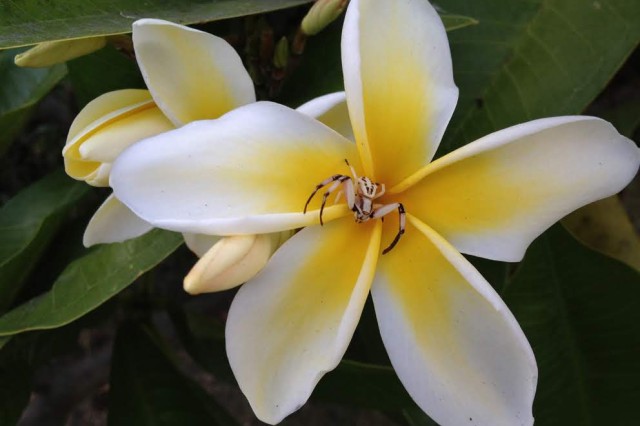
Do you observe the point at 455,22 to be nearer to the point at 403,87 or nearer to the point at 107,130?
the point at 403,87

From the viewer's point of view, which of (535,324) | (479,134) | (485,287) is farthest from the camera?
(535,324)

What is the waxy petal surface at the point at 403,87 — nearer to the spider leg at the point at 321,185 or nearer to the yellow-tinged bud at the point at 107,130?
the spider leg at the point at 321,185

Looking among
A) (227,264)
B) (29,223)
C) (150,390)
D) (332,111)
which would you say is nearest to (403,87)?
(332,111)

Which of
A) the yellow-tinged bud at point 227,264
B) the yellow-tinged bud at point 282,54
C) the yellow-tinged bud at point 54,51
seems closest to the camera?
the yellow-tinged bud at point 227,264

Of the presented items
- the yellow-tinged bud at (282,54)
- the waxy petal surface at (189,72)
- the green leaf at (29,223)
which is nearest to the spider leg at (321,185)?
the waxy petal surface at (189,72)

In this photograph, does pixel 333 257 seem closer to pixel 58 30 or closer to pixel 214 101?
pixel 214 101

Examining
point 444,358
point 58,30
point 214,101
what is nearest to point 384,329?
point 444,358
